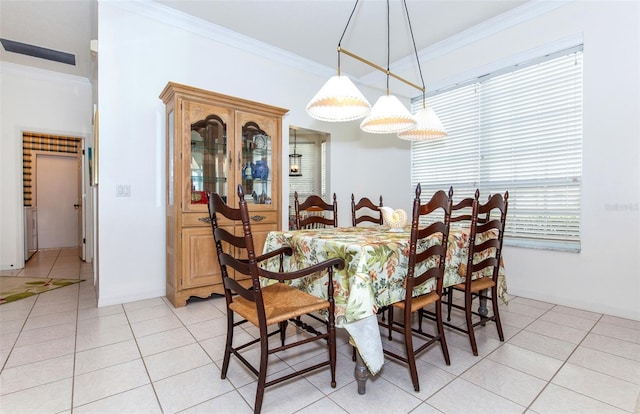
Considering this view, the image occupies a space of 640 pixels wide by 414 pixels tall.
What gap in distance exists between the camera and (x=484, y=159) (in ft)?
11.5

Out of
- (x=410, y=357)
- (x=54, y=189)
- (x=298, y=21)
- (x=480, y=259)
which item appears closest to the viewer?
(x=410, y=357)

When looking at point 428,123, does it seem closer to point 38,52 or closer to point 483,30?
point 483,30

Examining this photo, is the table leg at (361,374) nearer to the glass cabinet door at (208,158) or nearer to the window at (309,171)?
the glass cabinet door at (208,158)

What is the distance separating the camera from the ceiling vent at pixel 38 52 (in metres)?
3.79

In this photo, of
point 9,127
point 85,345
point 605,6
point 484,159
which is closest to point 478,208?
point 484,159

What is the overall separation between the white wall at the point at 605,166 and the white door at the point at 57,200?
793 centimetres

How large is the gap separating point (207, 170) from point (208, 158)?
12 cm

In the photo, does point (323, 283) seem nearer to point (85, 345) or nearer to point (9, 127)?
point (85, 345)

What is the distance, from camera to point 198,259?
291 cm

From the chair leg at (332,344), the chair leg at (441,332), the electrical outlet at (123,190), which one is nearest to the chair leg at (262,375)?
the chair leg at (332,344)

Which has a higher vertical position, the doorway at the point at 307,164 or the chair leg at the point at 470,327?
the doorway at the point at 307,164

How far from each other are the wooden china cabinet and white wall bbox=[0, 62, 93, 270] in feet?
9.31

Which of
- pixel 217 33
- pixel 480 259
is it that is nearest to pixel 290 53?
pixel 217 33

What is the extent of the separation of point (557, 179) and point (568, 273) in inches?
34.6
